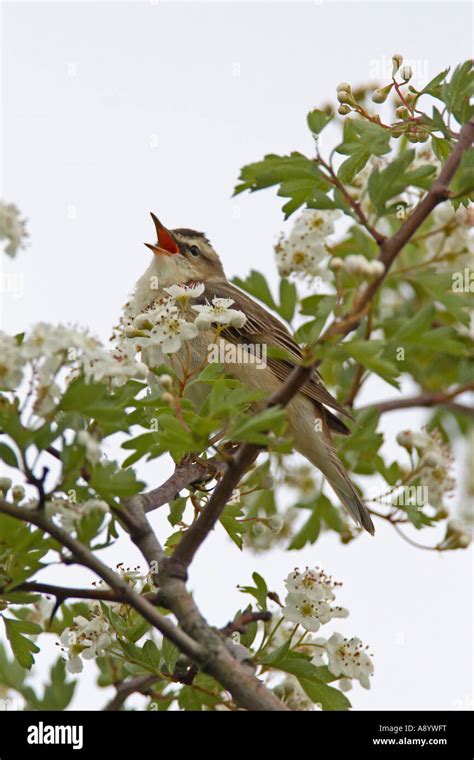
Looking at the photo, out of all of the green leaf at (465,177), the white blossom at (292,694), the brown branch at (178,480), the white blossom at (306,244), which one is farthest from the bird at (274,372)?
the green leaf at (465,177)

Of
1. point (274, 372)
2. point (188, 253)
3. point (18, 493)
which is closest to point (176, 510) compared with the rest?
point (18, 493)

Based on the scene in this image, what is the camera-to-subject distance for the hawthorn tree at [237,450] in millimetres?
2520

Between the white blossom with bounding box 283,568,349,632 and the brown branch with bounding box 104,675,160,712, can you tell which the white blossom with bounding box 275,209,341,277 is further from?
the brown branch with bounding box 104,675,160,712

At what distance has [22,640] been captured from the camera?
3258 millimetres

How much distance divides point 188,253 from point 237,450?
368 cm

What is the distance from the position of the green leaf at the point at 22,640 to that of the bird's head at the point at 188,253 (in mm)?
3521

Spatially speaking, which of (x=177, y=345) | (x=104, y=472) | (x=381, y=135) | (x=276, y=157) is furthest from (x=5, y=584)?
(x=381, y=135)

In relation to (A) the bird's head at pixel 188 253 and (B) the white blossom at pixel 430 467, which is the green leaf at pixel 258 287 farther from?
(A) the bird's head at pixel 188 253

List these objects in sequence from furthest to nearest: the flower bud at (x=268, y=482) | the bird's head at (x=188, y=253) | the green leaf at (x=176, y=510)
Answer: the bird's head at (x=188, y=253), the flower bud at (x=268, y=482), the green leaf at (x=176, y=510)

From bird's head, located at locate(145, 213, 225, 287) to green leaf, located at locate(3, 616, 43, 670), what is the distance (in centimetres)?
352
